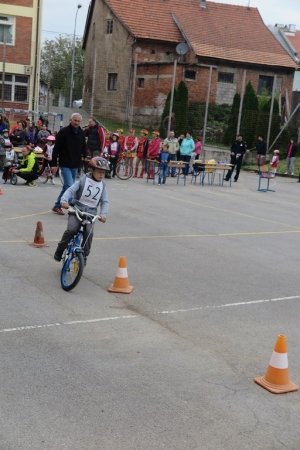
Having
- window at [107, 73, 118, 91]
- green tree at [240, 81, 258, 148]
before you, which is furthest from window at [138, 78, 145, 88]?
green tree at [240, 81, 258, 148]

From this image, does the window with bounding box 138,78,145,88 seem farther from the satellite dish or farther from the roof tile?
the roof tile

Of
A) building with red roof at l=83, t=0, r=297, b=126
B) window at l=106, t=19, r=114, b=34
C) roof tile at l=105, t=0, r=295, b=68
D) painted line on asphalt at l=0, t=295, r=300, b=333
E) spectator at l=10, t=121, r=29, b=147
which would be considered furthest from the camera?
window at l=106, t=19, r=114, b=34

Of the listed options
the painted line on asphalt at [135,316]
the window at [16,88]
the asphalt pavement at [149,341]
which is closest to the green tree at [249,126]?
the window at [16,88]

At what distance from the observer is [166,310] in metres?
7.21

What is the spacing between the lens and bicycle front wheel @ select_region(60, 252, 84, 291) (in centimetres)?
762

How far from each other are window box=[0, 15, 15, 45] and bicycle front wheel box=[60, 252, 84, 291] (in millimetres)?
31506

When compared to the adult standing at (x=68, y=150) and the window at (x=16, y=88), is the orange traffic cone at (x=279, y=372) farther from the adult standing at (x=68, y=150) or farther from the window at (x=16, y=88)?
the window at (x=16, y=88)

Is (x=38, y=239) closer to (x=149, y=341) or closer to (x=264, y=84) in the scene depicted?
(x=149, y=341)

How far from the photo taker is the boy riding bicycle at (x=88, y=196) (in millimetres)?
8125

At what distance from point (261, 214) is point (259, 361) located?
1060 centimetres

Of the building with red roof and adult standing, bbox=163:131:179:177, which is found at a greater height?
the building with red roof

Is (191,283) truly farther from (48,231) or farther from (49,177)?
(49,177)

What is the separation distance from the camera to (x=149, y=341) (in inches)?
243

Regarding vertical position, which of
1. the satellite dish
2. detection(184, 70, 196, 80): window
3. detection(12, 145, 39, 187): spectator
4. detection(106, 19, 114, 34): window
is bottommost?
detection(12, 145, 39, 187): spectator
